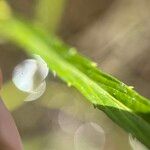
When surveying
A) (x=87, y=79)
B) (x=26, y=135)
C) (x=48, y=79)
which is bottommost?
(x=26, y=135)

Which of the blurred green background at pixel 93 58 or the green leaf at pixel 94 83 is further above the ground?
the green leaf at pixel 94 83

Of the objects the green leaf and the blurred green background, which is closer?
the green leaf

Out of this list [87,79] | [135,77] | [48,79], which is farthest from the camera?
[135,77]

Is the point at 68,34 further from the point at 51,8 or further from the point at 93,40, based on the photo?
the point at 51,8

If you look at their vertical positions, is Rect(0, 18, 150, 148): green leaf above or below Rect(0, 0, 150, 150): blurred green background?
above

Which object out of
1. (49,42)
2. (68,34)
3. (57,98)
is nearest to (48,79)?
(57,98)

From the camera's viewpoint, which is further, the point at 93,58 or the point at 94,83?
the point at 93,58

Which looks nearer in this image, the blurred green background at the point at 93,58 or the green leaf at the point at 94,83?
the green leaf at the point at 94,83

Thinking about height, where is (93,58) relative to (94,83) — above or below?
below
